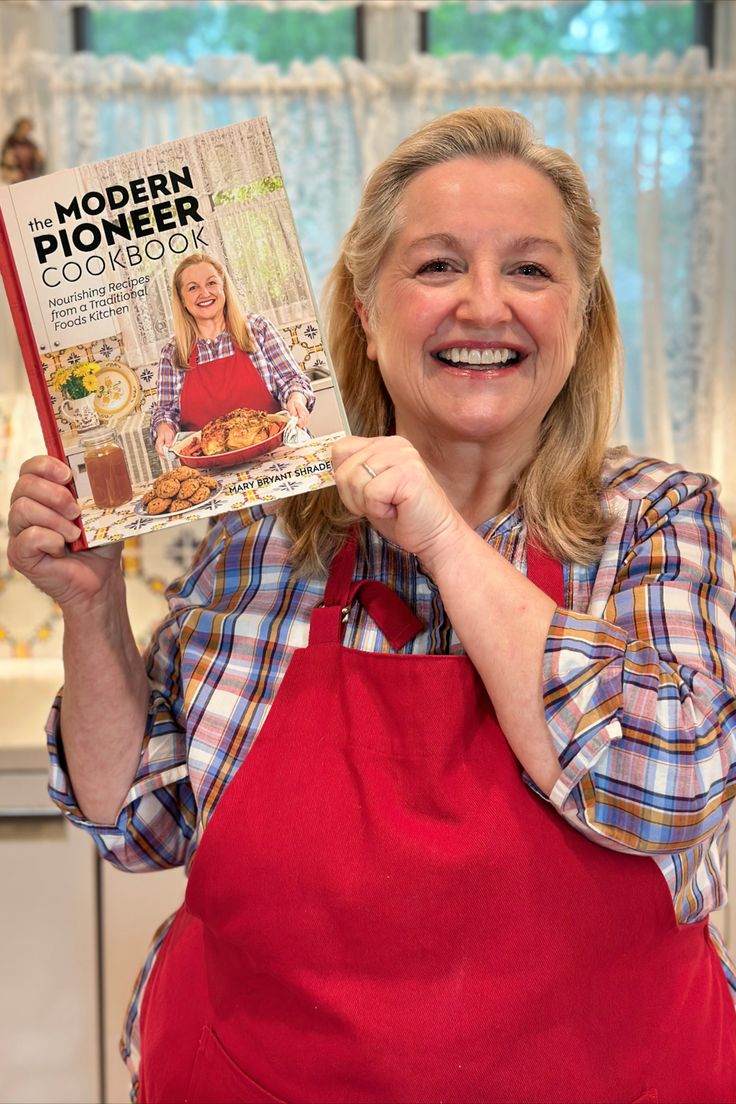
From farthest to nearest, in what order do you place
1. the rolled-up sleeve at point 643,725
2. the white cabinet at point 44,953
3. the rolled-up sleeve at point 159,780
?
the white cabinet at point 44,953 < the rolled-up sleeve at point 159,780 < the rolled-up sleeve at point 643,725

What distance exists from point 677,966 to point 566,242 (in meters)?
0.67

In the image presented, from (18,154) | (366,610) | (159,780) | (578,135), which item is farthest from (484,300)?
(18,154)

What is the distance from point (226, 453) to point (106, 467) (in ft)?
0.37

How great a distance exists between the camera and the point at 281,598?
113 centimetres

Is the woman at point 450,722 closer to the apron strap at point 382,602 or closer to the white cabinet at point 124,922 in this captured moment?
the apron strap at point 382,602

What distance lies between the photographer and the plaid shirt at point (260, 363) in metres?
0.97

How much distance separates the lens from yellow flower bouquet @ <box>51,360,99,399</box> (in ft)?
3.29

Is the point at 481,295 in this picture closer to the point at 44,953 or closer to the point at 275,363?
the point at 275,363

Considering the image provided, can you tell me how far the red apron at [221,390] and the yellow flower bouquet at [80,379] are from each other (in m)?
0.08

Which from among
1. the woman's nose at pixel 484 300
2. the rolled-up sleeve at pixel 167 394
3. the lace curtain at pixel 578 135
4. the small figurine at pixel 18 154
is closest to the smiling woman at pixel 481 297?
the woman's nose at pixel 484 300

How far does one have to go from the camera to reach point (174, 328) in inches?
38.9

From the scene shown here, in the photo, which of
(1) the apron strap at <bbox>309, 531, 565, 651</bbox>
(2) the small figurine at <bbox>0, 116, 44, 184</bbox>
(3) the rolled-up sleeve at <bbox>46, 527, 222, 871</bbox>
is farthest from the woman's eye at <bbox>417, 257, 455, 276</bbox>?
(2) the small figurine at <bbox>0, 116, 44, 184</bbox>

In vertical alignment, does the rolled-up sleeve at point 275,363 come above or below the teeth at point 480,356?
above

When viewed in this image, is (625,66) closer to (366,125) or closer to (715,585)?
(366,125)
